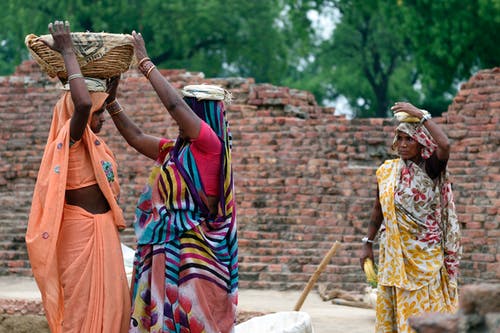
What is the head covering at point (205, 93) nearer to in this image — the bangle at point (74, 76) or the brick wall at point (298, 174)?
the bangle at point (74, 76)

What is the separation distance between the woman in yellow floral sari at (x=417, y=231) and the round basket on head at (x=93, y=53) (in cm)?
154

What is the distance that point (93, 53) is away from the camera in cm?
469

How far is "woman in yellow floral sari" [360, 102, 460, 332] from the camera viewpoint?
5.39 meters

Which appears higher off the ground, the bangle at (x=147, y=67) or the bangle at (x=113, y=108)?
the bangle at (x=147, y=67)

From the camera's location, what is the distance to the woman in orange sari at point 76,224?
4.53 metres

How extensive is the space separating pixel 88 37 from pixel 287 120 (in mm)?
7453

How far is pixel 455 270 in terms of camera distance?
18.0 feet

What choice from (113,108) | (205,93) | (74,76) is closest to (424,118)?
(205,93)

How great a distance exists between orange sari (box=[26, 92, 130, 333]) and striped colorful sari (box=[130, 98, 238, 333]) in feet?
0.48

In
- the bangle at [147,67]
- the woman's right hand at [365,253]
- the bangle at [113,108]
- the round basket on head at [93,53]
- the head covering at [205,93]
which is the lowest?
the woman's right hand at [365,253]

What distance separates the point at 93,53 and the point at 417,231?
6.37 feet

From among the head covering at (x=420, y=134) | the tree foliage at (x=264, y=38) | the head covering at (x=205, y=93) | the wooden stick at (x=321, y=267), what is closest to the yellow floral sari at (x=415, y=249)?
the head covering at (x=420, y=134)

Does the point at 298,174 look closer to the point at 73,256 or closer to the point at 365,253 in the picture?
the point at 365,253

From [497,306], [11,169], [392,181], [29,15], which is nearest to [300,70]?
[29,15]
